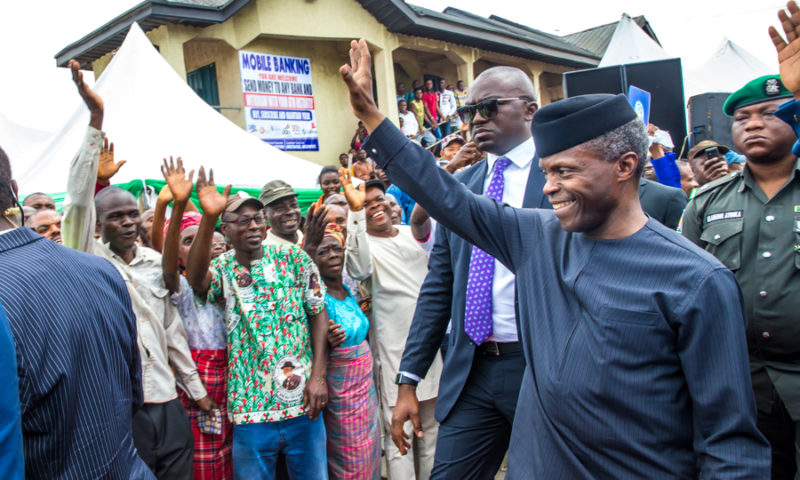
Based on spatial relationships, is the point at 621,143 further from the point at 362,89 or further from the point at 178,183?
the point at 178,183

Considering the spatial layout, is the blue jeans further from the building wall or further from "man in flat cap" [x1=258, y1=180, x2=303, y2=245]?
the building wall

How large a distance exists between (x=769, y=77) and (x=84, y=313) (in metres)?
3.30

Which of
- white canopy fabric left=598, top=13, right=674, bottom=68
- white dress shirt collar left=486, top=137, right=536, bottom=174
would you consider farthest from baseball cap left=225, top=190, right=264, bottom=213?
white canopy fabric left=598, top=13, right=674, bottom=68

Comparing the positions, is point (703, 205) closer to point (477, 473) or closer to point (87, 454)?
point (477, 473)

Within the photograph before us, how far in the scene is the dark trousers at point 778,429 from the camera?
9.16ft

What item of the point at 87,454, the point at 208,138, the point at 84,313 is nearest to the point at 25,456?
the point at 87,454

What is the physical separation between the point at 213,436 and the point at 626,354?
282cm

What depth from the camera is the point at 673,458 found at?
171cm

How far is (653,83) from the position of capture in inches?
232

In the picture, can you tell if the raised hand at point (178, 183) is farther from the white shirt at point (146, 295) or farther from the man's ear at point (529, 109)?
the man's ear at point (529, 109)

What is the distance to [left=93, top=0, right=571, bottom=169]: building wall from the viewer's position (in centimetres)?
1191

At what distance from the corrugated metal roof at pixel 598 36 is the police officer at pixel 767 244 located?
931 inches

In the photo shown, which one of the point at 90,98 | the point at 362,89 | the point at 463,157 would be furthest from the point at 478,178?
the point at 90,98

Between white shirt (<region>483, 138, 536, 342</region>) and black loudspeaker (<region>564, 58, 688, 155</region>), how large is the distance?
3.39 m
